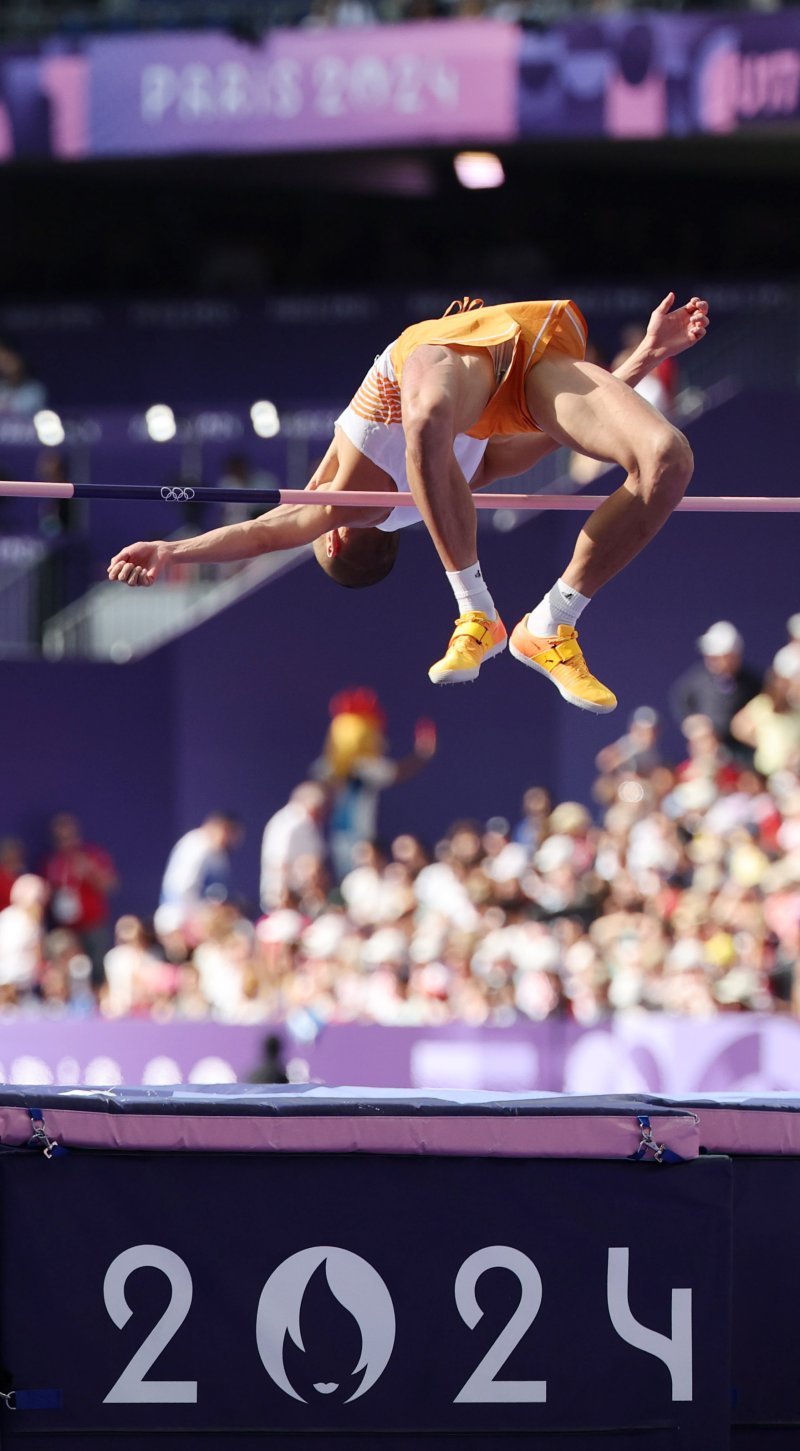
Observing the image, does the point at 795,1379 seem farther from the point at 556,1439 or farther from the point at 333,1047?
the point at 333,1047

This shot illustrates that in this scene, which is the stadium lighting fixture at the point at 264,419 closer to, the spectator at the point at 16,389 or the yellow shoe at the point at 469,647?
the spectator at the point at 16,389

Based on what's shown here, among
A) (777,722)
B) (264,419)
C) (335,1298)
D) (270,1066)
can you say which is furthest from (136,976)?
(335,1298)

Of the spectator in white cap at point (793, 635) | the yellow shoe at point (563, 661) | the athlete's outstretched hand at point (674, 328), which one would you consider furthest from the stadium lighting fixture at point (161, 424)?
the yellow shoe at point (563, 661)

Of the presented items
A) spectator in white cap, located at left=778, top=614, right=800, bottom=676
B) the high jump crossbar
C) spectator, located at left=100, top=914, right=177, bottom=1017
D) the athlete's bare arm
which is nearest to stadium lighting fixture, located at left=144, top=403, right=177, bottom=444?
spectator, located at left=100, top=914, right=177, bottom=1017

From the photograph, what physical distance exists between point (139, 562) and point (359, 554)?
2.47 feet

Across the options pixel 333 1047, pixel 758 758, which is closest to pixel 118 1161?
pixel 333 1047

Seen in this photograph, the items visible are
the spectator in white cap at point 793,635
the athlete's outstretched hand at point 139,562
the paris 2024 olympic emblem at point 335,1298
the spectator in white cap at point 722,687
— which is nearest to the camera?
the paris 2024 olympic emblem at point 335,1298

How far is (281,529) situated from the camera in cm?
664

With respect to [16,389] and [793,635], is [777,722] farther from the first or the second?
[16,389]

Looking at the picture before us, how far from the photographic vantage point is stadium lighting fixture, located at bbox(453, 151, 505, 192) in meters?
20.6

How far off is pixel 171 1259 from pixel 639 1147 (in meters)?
1.20

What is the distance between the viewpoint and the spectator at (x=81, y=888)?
1669 cm

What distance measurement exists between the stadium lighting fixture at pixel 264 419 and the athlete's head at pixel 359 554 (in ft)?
41.8

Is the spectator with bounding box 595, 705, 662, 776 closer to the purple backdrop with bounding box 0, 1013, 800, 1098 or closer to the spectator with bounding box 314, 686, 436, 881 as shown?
the spectator with bounding box 314, 686, 436, 881
